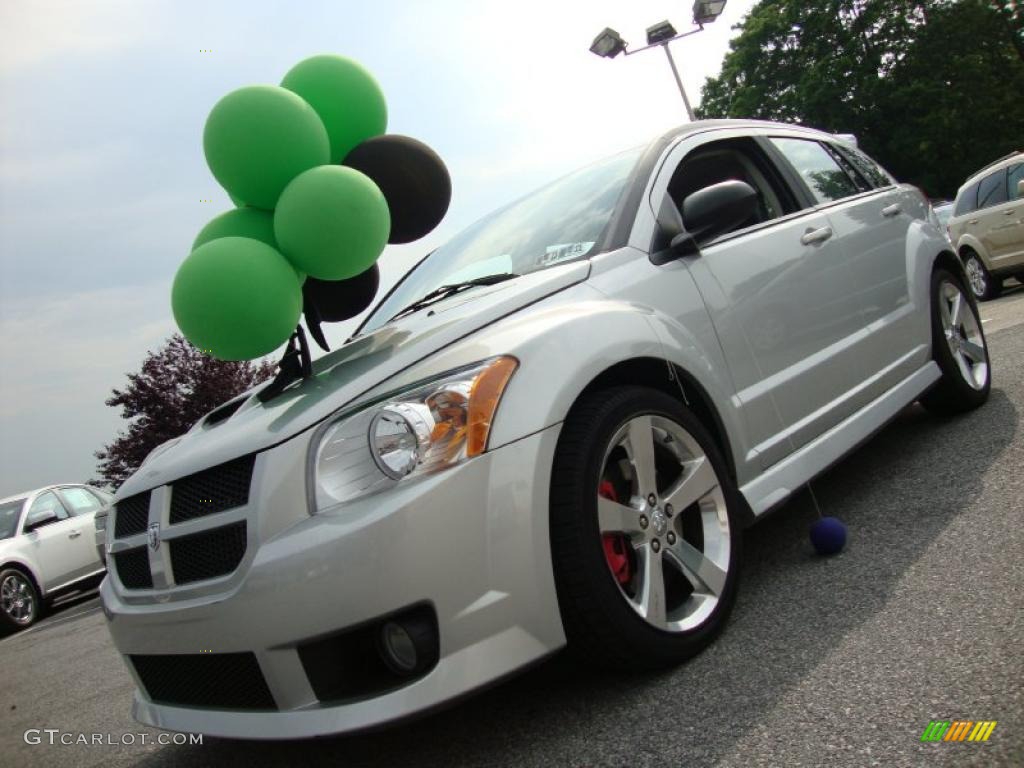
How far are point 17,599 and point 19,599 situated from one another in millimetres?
40

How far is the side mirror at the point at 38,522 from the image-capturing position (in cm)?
984

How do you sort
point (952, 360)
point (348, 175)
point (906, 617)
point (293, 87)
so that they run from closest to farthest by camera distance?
point (906, 617), point (348, 175), point (293, 87), point (952, 360)

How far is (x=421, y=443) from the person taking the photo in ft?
6.60

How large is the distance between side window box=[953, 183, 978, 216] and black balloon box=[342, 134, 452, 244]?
31.6ft

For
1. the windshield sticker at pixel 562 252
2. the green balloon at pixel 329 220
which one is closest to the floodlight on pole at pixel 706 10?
the windshield sticker at pixel 562 252

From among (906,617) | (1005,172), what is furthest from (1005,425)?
(1005,172)

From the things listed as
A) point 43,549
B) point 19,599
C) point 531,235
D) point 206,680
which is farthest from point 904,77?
point 206,680

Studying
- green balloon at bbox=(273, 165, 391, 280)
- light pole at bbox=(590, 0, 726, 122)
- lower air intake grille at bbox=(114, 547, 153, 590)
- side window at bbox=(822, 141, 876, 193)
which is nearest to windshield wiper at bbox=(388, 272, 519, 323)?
green balloon at bbox=(273, 165, 391, 280)

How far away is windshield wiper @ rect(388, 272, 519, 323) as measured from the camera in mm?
2959

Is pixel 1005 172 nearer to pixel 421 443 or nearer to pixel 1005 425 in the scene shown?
pixel 1005 425

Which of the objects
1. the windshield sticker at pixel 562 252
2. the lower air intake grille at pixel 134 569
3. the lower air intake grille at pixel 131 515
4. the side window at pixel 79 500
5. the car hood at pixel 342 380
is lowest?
the side window at pixel 79 500

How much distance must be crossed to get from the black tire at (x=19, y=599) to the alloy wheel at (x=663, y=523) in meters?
8.82

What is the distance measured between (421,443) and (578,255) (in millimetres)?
1069

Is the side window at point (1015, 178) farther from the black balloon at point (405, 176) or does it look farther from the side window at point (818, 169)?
the black balloon at point (405, 176)
